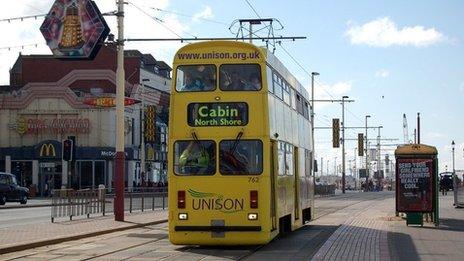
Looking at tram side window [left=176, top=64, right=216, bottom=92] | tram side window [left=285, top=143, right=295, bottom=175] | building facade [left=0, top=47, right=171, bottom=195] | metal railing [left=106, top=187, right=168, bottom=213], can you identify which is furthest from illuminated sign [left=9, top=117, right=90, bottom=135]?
tram side window [left=176, top=64, right=216, bottom=92]

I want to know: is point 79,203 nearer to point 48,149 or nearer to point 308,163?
point 308,163

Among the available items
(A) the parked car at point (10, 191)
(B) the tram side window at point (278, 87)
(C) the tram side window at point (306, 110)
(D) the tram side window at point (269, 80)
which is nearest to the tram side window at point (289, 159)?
(B) the tram side window at point (278, 87)

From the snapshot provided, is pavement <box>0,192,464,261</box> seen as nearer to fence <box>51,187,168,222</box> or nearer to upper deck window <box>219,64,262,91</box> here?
fence <box>51,187,168,222</box>

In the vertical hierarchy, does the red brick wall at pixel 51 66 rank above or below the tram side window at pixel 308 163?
above

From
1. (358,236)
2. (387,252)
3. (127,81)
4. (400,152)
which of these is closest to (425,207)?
(400,152)

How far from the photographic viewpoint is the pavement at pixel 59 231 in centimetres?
1808

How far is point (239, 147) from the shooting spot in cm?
1666

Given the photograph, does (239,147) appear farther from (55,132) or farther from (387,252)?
(55,132)

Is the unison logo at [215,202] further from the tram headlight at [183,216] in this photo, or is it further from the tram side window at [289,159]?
the tram side window at [289,159]

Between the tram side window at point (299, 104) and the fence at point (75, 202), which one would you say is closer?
the tram side window at point (299, 104)

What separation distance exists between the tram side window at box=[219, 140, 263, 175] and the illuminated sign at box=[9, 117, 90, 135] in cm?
5380

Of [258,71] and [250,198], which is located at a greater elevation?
[258,71]

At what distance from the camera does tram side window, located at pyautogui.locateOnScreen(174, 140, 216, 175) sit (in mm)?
16656

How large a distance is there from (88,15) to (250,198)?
46.8 ft
